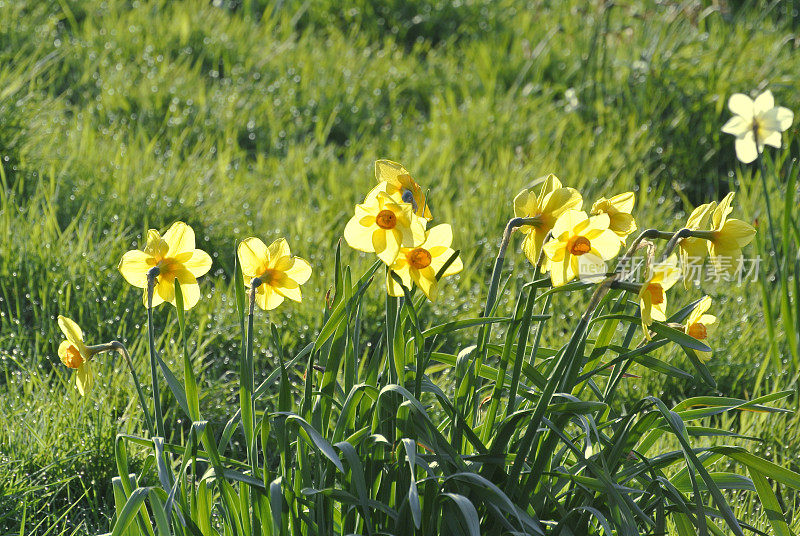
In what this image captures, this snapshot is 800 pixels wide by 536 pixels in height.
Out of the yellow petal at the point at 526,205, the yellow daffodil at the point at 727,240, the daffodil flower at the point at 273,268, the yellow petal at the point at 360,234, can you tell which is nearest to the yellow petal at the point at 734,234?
the yellow daffodil at the point at 727,240

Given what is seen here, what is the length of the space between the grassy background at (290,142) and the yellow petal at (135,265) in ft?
1.91

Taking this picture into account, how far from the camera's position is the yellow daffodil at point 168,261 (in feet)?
3.96

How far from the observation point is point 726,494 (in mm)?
1862

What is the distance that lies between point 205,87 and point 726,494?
103 inches

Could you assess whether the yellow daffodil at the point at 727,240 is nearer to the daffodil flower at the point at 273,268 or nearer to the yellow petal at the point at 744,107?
the daffodil flower at the point at 273,268

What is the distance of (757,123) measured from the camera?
78.7 inches

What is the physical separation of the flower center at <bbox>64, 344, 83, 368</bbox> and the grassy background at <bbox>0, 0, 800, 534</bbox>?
1.42 ft

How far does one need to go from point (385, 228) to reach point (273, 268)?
0.23 m

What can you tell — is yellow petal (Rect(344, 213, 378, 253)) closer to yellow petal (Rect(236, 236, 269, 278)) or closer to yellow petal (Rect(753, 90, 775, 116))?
yellow petal (Rect(236, 236, 269, 278))

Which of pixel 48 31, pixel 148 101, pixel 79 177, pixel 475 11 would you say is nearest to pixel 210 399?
pixel 79 177

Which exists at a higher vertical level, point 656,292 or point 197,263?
point 656,292

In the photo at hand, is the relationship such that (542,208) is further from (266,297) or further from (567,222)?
(266,297)

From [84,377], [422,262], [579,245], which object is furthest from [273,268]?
[579,245]

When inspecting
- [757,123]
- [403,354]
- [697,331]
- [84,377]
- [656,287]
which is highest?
[757,123]
